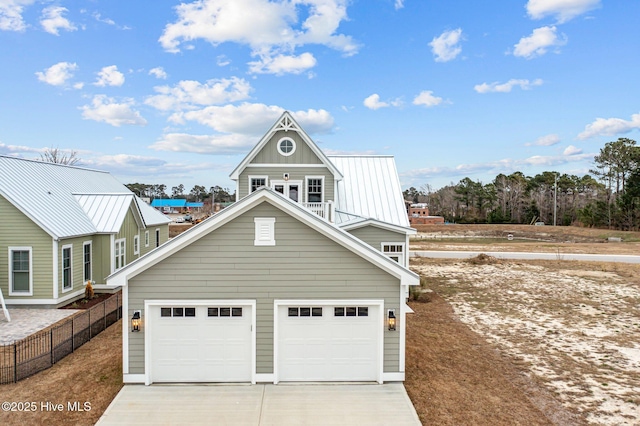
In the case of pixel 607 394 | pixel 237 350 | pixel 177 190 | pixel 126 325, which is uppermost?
pixel 177 190

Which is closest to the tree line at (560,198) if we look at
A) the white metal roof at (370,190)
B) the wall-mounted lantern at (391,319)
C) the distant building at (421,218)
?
the distant building at (421,218)

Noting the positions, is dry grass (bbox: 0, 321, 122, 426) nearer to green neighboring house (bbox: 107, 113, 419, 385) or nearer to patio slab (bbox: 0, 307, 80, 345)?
green neighboring house (bbox: 107, 113, 419, 385)

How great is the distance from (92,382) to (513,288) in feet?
61.7

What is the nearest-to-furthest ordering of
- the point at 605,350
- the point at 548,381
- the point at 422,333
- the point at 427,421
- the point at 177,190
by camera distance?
the point at 427,421 → the point at 548,381 → the point at 605,350 → the point at 422,333 → the point at 177,190

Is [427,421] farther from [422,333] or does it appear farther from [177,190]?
[177,190]

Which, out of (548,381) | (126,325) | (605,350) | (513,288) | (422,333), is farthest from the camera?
(513,288)

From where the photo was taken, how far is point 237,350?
8.54 metres

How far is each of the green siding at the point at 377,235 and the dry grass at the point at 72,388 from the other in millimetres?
10081

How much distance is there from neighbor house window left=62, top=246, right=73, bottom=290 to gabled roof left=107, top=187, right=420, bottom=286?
9718mm

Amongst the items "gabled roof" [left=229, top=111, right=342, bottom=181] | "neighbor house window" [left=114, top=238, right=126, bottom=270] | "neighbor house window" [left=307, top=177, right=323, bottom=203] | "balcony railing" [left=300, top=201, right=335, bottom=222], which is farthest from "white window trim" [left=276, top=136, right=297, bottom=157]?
"neighbor house window" [left=114, top=238, right=126, bottom=270]

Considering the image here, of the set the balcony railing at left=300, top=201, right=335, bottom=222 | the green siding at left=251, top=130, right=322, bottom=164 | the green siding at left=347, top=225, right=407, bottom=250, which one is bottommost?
the green siding at left=347, top=225, right=407, bottom=250

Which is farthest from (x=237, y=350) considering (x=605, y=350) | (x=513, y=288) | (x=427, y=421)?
(x=513, y=288)

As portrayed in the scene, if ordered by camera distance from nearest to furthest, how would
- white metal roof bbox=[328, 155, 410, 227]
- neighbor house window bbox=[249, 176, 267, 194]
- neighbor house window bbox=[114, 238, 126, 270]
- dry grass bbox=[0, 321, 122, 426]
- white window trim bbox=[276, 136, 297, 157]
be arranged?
dry grass bbox=[0, 321, 122, 426] → white window trim bbox=[276, 136, 297, 157] → neighbor house window bbox=[249, 176, 267, 194] → neighbor house window bbox=[114, 238, 126, 270] → white metal roof bbox=[328, 155, 410, 227]

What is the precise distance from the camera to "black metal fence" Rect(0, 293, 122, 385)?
901 cm
